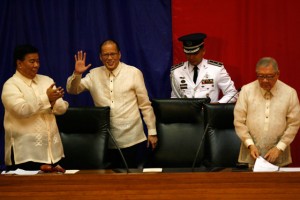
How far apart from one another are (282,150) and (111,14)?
6.55ft

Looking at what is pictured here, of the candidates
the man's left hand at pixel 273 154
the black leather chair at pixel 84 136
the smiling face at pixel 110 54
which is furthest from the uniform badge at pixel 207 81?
the man's left hand at pixel 273 154

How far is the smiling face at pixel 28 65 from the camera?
3.23m

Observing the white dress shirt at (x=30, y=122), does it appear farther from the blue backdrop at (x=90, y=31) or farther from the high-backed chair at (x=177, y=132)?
the blue backdrop at (x=90, y=31)

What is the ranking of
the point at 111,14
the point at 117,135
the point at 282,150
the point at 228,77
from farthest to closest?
the point at 111,14 < the point at 228,77 < the point at 117,135 < the point at 282,150

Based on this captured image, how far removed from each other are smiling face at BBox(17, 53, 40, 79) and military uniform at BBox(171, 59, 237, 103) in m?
1.33

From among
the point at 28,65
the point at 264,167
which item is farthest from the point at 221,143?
the point at 28,65

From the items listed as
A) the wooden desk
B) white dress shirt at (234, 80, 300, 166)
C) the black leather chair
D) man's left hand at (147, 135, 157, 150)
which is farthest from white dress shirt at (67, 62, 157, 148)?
the wooden desk

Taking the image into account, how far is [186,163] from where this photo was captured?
12.9ft

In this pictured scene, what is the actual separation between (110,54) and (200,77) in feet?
2.59

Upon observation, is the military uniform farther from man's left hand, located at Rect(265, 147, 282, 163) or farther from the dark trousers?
man's left hand, located at Rect(265, 147, 282, 163)

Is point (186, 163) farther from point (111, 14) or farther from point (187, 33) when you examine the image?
point (111, 14)

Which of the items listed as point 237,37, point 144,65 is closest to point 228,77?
point 237,37

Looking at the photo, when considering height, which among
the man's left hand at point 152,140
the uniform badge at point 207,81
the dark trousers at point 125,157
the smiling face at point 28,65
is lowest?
the dark trousers at point 125,157

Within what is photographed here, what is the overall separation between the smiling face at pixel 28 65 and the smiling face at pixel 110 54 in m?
0.66
